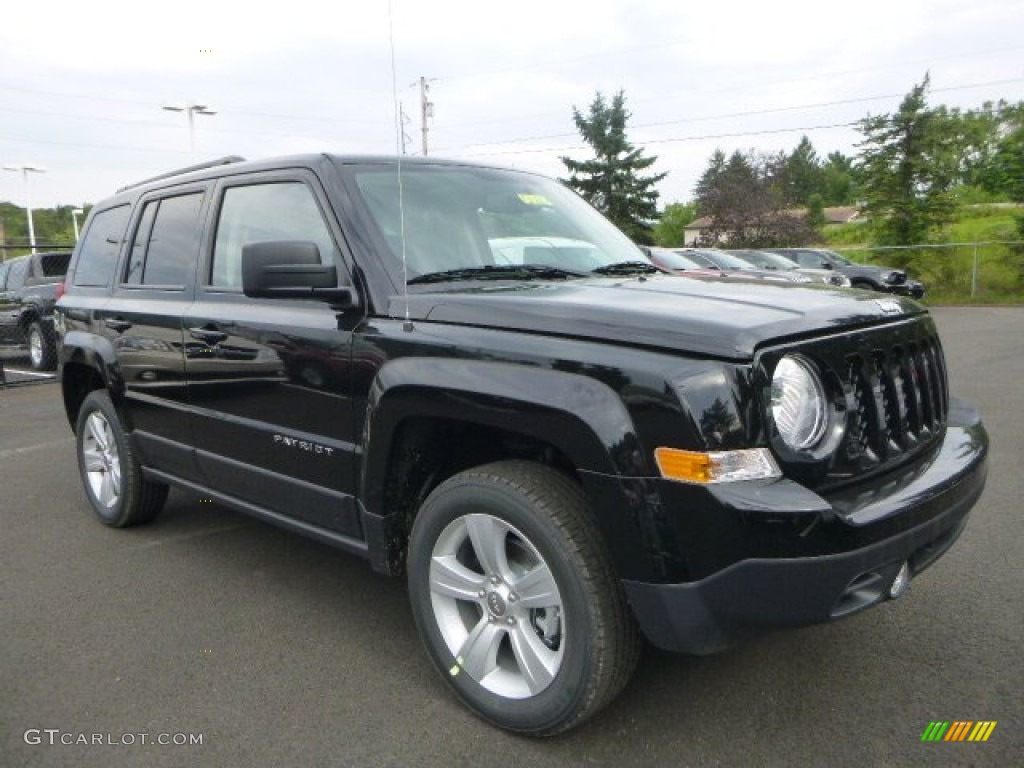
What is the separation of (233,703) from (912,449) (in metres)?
2.34

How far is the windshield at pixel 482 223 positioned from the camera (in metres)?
3.08

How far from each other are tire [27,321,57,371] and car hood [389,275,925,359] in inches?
449

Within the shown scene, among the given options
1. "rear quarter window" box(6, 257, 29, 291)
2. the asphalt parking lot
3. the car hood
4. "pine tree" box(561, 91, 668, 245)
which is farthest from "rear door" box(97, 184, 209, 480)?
"pine tree" box(561, 91, 668, 245)

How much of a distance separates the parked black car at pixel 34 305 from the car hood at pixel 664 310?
11.4 metres

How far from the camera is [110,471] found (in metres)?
4.64

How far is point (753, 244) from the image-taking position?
135 feet

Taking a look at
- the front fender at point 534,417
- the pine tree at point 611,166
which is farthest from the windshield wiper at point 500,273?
the pine tree at point 611,166

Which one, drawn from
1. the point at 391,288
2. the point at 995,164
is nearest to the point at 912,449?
the point at 391,288

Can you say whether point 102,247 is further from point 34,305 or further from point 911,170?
point 911,170

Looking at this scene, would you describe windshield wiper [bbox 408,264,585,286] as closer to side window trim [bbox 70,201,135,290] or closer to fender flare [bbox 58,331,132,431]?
fender flare [bbox 58,331,132,431]

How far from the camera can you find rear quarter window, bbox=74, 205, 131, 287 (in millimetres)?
4508

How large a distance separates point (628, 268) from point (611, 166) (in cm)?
4364

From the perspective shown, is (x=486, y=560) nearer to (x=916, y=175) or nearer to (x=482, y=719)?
(x=482, y=719)

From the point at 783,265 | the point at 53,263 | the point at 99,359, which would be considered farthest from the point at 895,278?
the point at 99,359
